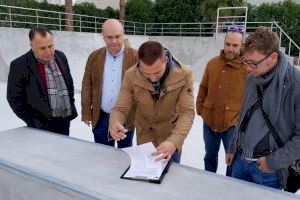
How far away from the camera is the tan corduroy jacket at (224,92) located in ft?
9.36

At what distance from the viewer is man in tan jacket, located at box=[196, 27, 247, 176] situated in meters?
2.84

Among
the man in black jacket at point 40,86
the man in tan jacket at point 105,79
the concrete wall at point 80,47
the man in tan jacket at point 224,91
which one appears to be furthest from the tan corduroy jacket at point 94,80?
the concrete wall at point 80,47

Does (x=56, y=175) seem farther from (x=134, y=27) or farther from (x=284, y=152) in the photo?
(x=134, y=27)

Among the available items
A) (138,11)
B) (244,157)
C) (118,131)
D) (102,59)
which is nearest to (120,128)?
(118,131)

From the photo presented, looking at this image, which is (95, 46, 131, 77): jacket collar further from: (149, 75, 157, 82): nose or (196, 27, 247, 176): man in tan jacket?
(149, 75, 157, 82): nose

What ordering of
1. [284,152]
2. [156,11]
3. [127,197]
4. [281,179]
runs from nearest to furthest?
[127,197]
[284,152]
[281,179]
[156,11]

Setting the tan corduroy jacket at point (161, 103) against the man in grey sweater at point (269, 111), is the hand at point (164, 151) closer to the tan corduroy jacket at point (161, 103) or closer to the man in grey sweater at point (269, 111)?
the tan corduroy jacket at point (161, 103)

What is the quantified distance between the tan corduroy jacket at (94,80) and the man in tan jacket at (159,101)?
804 mm

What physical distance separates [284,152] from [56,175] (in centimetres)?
119

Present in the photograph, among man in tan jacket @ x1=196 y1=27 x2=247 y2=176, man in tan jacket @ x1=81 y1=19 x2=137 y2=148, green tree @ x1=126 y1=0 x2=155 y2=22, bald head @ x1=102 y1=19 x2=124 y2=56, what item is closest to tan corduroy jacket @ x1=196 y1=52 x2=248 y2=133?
man in tan jacket @ x1=196 y1=27 x2=247 y2=176

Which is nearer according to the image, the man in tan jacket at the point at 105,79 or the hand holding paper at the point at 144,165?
the hand holding paper at the point at 144,165

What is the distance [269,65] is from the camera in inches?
69.9

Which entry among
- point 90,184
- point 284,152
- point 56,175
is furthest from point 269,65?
point 56,175

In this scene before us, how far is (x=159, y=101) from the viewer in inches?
83.9
